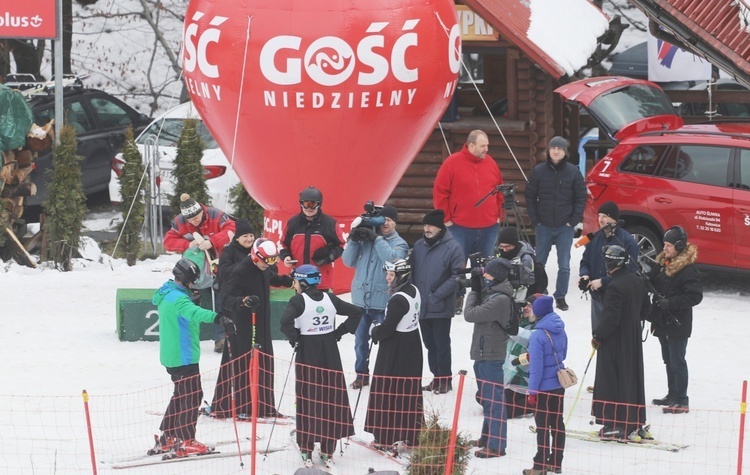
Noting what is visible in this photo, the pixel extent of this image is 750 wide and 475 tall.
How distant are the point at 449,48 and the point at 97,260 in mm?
4874

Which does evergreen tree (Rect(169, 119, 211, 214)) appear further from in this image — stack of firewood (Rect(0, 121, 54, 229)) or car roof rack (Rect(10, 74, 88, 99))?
car roof rack (Rect(10, 74, 88, 99))

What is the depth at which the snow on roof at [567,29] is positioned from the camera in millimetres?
16734

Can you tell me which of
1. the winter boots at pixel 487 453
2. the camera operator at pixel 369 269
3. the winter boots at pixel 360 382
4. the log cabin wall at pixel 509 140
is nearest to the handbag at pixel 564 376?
the winter boots at pixel 487 453

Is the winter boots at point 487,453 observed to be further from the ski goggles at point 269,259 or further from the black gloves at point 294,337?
the ski goggles at point 269,259

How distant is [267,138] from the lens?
14.1 m

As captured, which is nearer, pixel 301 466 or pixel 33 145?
pixel 301 466

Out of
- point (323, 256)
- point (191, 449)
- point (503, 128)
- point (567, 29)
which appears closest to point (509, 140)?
point (503, 128)

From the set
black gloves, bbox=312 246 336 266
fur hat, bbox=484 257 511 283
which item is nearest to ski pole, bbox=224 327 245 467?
black gloves, bbox=312 246 336 266

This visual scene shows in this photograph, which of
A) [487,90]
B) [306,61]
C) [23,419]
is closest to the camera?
[23,419]

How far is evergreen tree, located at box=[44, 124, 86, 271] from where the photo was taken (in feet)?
52.6

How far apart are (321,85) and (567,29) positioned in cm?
538

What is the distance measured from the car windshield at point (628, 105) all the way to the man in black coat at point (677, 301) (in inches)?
198

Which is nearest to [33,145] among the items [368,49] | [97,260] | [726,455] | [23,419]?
[97,260]

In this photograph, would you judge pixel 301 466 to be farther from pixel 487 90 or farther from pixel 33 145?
pixel 487 90
